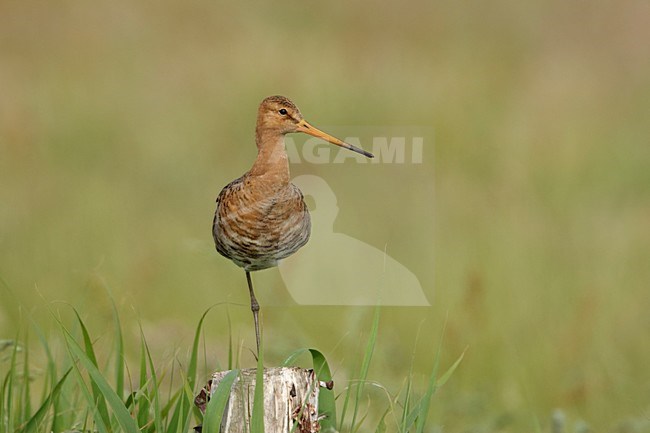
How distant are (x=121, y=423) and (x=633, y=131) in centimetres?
770

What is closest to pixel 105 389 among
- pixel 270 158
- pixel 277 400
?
pixel 277 400

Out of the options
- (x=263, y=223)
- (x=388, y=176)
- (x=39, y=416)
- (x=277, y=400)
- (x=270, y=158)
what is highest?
(x=270, y=158)

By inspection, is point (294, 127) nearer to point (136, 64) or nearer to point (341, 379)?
point (341, 379)

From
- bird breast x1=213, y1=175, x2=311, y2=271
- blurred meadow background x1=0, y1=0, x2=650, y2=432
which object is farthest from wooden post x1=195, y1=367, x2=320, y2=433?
blurred meadow background x1=0, y1=0, x2=650, y2=432

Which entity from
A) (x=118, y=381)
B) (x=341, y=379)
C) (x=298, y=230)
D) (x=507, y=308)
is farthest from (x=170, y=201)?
(x=298, y=230)

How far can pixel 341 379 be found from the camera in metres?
5.66

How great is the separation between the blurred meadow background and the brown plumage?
1.67m

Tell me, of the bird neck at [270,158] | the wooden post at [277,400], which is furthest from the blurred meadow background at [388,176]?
the bird neck at [270,158]

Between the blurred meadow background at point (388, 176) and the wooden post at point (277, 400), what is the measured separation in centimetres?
149

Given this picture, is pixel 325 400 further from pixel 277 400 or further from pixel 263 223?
pixel 263 223

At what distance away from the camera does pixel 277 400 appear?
324 cm

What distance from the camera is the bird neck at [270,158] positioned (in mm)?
3023

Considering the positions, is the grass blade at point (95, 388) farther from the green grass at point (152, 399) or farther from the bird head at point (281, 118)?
the bird head at point (281, 118)

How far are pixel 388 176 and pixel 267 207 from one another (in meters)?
4.10
